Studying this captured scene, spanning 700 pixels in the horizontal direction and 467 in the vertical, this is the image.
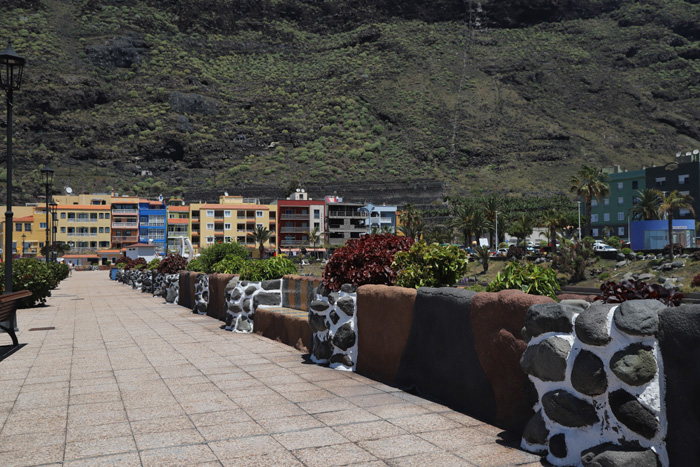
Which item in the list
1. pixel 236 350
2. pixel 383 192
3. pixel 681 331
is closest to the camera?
pixel 681 331

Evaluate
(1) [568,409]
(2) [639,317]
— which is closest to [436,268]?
(1) [568,409]

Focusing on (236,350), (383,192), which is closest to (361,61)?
(383,192)

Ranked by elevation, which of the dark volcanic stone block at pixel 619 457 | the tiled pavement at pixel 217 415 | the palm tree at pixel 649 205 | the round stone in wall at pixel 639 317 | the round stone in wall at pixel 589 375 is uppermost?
the palm tree at pixel 649 205

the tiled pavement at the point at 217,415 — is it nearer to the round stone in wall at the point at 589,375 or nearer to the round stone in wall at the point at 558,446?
the round stone in wall at the point at 558,446

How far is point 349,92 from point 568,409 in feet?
493

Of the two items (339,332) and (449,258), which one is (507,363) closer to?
(449,258)

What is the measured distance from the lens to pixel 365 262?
9.02 meters

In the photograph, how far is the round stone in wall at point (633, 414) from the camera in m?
4.01

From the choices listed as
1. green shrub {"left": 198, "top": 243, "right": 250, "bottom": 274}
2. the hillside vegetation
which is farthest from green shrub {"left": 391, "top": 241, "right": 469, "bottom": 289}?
the hillside vegetation

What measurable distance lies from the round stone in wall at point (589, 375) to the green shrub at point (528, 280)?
1.29m

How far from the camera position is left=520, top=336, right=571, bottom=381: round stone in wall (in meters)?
4.66

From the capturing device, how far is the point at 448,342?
643 cm

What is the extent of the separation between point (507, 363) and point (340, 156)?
13000cm

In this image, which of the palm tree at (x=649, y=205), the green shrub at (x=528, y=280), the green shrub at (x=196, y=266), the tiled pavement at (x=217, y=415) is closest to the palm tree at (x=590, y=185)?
the palm tree at (x=649, y=205)
